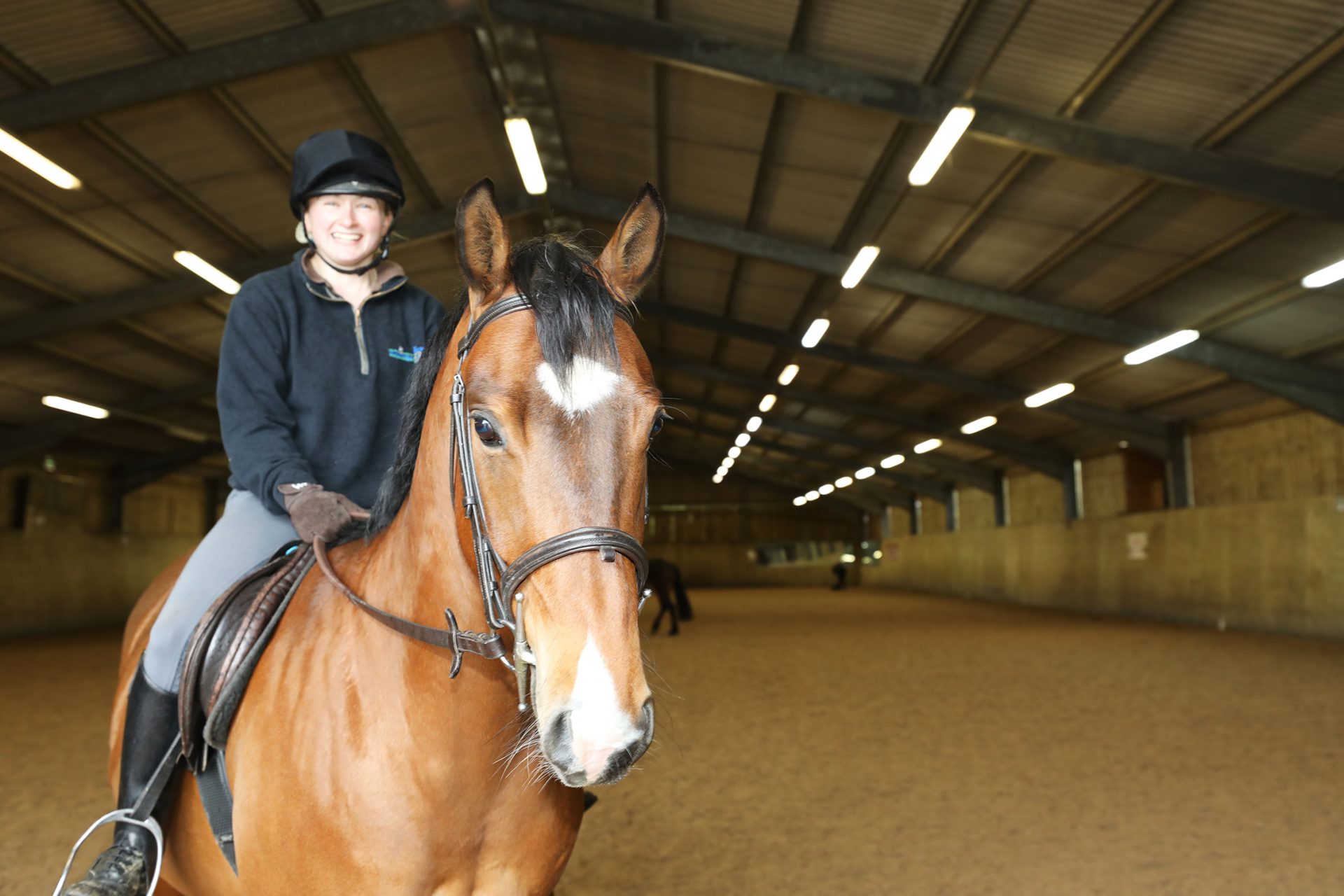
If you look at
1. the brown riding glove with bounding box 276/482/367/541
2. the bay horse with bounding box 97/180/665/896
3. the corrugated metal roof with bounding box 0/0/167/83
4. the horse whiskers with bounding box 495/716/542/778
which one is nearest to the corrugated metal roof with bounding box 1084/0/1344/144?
the bay horse with bounding box 97/180/665/896

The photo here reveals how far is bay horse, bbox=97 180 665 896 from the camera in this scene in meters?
1.21

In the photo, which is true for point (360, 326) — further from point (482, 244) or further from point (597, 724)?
point (597, 724)

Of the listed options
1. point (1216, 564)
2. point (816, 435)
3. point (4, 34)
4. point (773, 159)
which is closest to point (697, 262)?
point (773, 159)

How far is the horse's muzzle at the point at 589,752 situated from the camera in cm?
111

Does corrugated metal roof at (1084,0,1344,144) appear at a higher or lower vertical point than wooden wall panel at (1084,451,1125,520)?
higher

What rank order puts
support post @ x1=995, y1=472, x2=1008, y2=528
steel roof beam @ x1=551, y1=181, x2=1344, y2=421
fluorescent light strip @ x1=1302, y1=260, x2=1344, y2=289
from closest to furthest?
fluorescent light strip @ x1=1302, y1=260, x2=1344, y2=289 < steel roof beam @ x1=551, y1=181, x2=1344, y2=421 < support post @ x1=995, y1=472, x2=1008, y2=528

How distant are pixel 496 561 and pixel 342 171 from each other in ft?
4.30

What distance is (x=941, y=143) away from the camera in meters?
8.77

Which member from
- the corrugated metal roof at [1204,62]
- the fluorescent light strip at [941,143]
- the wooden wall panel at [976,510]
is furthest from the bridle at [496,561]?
the wooden wall panel at [976,510]

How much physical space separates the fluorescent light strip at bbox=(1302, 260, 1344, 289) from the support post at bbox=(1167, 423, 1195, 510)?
8.72 metres

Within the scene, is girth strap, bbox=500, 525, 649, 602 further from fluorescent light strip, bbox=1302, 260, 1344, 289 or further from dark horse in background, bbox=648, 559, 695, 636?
dark horse in background, bbox=648, 559, 695, 636

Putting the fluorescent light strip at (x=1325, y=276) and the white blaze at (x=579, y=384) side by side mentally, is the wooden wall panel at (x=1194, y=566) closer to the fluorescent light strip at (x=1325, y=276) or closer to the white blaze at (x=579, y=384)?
the fluorescent light strip at (x=1325, y=276)

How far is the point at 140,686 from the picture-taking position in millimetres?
1944

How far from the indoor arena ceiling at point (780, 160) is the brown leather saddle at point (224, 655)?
7.42m
